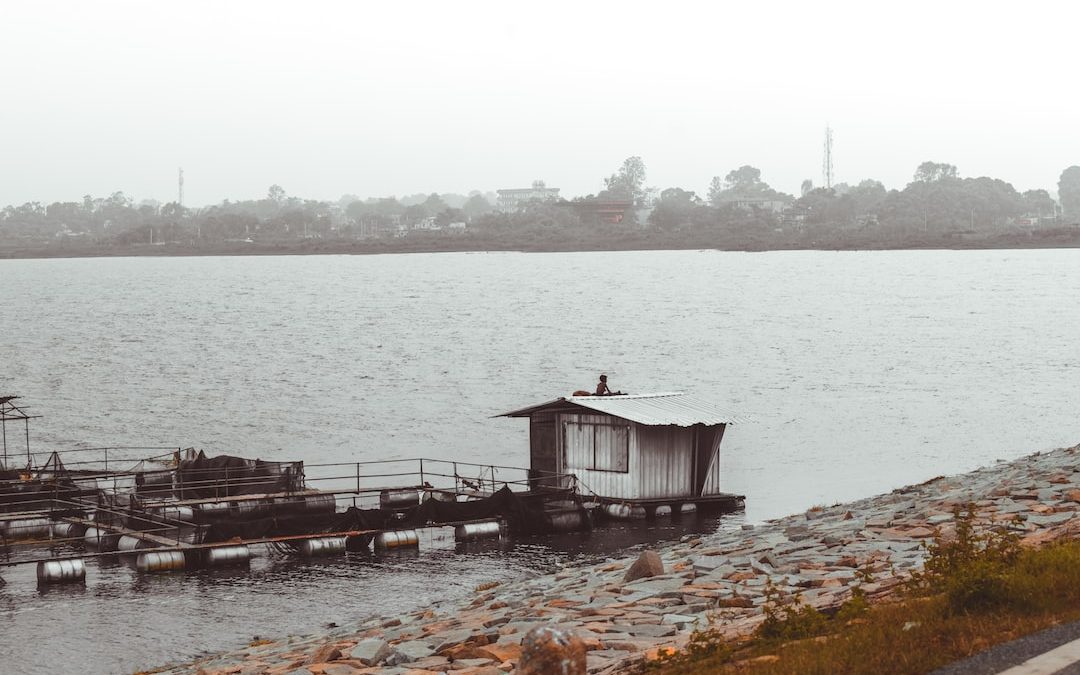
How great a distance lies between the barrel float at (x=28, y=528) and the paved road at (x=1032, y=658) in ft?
97.3

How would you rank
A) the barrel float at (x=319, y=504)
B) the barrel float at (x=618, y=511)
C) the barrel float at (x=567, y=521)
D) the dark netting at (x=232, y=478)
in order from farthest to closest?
the dark netting at (x=232, y=478)
the barrel float at (x=319, y=504)
the barrel float at (x=618, y=511)
the barrel float at (x=567, y=521)

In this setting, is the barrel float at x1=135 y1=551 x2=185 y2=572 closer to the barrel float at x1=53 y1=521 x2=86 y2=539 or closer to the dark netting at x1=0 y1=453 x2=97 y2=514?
the barrel float at x1=53 y1=521 x2=86 y2=539

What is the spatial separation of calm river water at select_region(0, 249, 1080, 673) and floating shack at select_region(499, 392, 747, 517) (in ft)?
4.37

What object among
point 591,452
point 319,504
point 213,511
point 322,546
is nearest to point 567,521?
point 591,452

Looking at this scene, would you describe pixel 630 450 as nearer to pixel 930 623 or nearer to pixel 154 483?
pixel 154 483

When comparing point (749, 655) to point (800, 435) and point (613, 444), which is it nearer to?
point (613, 444)

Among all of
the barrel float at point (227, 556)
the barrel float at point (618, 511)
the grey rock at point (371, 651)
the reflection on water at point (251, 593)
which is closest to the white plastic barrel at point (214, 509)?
the reflection on water at point (251, 593)

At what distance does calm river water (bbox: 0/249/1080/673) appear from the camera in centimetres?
2755

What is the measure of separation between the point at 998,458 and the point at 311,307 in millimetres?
117904

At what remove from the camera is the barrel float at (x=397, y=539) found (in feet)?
106

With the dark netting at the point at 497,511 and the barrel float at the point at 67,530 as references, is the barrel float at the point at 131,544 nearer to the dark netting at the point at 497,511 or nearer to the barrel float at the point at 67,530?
the barrel float at the point at 67,530

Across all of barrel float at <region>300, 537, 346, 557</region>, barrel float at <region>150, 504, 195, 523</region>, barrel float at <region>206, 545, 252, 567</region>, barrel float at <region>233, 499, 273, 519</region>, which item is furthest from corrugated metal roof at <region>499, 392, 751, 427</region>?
barrel float at <region>150, 504, 195, 523</region>

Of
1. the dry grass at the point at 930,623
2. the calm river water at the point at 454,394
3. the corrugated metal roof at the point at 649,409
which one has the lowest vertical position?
the calm river water at the point at 454,394

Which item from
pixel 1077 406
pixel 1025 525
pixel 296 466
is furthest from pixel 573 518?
pixel 1077 406
